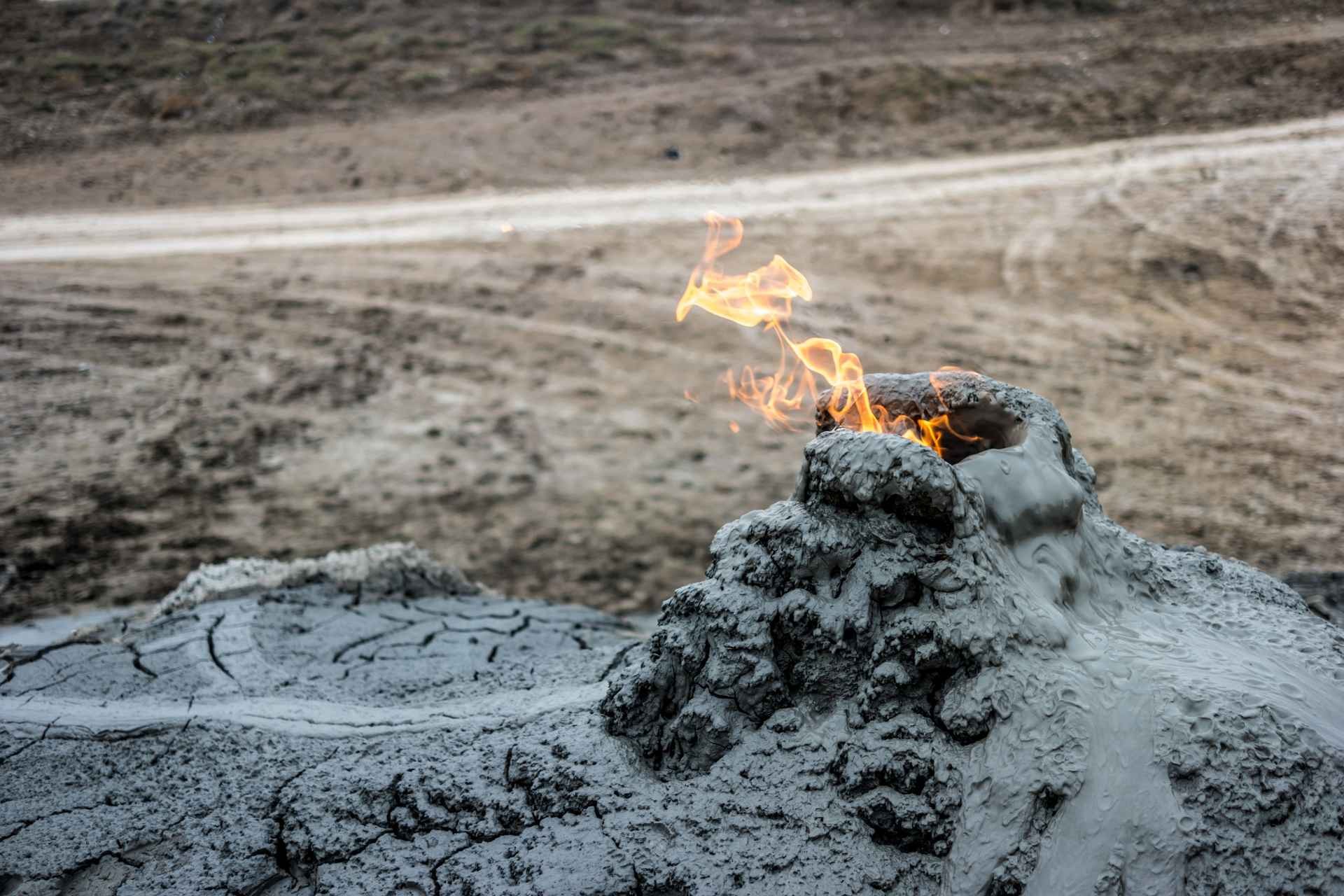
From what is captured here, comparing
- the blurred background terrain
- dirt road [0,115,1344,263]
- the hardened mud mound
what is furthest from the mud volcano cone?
dirt road [0,115,1344,263]

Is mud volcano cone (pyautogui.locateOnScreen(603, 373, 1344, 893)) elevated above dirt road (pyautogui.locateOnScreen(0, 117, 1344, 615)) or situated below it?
above

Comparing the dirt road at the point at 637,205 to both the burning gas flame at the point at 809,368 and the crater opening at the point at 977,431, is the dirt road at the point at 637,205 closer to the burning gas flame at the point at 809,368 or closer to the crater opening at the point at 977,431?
the burning gas flame at the point at 809,368

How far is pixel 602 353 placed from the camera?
645cm

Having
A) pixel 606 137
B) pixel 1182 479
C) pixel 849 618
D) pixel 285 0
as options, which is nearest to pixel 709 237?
pixel 606 137

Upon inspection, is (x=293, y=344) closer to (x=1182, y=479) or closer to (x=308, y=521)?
(x=308, y=521)

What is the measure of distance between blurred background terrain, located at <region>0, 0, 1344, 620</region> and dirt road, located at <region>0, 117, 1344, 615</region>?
29mm

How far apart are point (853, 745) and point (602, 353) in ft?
16.0

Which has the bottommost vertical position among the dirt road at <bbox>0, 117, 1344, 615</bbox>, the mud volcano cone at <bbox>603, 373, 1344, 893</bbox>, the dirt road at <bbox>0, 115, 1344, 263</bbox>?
the dirt road at <bbox>0, 117, 1344, 615</bbox>

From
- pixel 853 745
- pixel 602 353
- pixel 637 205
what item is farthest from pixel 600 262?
pixel 853 745

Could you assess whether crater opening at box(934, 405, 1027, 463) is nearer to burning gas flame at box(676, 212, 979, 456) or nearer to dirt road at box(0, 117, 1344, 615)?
burning gas flame at box(676, 212, 979, 456)

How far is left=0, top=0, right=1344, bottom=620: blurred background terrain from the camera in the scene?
4984mm

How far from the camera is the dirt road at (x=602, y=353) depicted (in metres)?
4.81

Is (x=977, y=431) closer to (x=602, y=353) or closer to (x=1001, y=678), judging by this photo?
(x=1001, y=678)

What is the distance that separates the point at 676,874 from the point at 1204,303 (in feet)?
21.0
